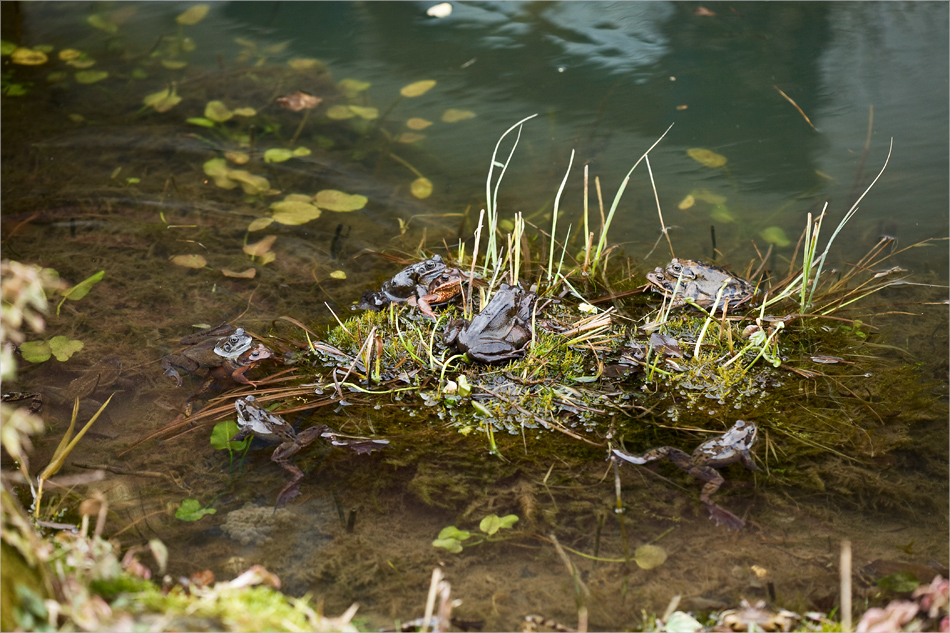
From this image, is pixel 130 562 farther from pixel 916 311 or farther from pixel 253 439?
pixel 916 311

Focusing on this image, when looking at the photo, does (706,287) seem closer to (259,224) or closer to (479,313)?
(479,313)

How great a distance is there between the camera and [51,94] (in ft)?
14.4

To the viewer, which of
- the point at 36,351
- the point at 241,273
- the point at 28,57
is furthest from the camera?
the point at 28,57

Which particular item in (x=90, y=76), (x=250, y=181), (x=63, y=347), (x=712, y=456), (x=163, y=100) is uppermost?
(x=90, y=76)

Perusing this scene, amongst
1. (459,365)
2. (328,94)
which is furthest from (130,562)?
(328,94)

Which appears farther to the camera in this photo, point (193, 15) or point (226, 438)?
point (193, 15)

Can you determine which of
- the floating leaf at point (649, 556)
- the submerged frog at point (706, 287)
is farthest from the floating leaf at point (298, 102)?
the floating leaf at point (649, 556)

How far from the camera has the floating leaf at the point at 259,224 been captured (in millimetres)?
3488

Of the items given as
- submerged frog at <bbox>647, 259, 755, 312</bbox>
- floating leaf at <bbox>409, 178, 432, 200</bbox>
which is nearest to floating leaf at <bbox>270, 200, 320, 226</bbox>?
floating leaf at <bbox>409, 178, 432, 200</bbox>

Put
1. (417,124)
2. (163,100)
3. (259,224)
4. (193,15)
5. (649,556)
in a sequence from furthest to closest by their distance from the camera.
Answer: (193,15), (163,100), (417,124), (259,224), (649,556)

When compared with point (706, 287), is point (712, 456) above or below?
below

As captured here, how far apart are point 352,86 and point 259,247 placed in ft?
5.80

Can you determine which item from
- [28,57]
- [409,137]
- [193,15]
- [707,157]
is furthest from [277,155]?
[707,157]

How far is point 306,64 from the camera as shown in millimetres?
4750
